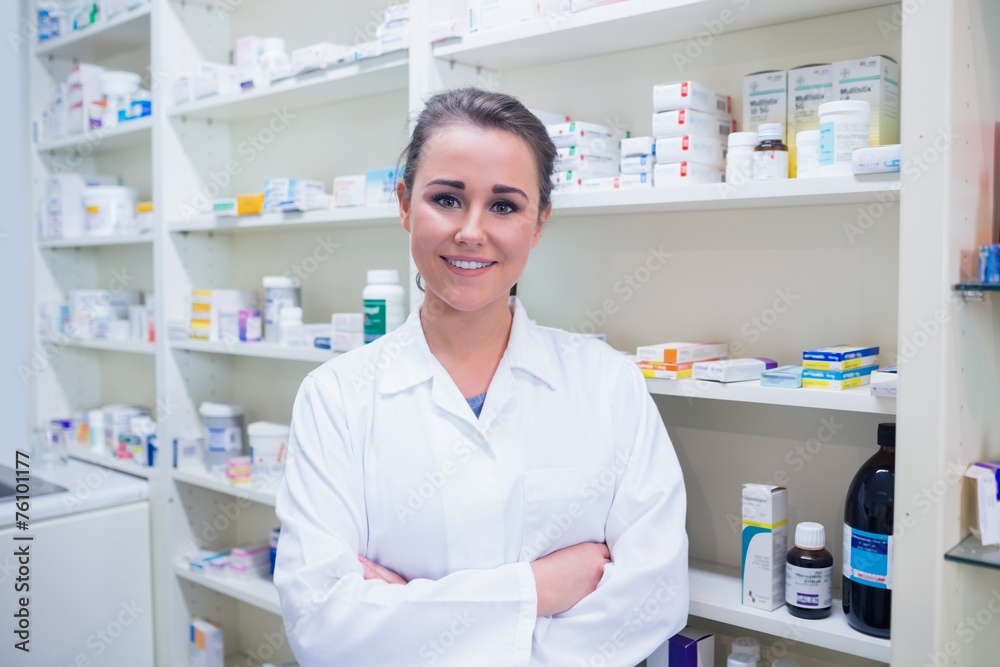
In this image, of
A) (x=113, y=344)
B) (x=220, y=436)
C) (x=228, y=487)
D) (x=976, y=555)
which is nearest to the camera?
(x=976, y=555)

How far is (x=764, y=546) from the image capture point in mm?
1564

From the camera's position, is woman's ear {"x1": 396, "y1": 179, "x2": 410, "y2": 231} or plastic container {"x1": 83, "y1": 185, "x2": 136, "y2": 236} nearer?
woman's ear {"x1": 396, "y1": 179, "x2": 410, "y2": 231}

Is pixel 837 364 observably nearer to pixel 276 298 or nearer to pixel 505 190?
pixel 505 190

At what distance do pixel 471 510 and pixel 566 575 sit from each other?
189mm

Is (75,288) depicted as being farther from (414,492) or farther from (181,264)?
(414,492)

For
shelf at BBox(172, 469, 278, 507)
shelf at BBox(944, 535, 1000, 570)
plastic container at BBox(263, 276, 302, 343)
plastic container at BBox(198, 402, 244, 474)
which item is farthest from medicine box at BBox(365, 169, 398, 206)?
shelf at BBox(944, 535, 1000, 570)

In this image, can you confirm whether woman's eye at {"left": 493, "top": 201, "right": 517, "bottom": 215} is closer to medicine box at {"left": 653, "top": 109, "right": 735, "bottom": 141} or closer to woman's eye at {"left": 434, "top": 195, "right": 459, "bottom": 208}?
woman's eye at {"left": 434, "top": 195, "right": 459, "bottom": 208}

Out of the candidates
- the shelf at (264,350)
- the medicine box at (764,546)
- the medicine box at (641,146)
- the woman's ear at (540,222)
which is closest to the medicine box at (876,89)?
the medicine box at (641,146)

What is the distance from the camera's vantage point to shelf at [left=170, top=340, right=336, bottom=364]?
2246 mm

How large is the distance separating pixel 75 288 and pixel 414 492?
2.61 m

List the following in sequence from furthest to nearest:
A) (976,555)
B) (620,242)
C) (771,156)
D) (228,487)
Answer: (228,487) < (620,242) < (771,156) < (976,555)

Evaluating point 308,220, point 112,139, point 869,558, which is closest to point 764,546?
point 869,558

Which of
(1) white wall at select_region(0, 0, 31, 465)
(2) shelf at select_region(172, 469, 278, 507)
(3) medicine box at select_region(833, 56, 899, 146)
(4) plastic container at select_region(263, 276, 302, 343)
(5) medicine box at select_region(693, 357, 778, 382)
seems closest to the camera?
(3) medicine box at select_region(833, 56, 899, 146)

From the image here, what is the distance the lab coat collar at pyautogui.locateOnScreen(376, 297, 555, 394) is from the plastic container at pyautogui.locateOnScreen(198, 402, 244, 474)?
51.5 inches
